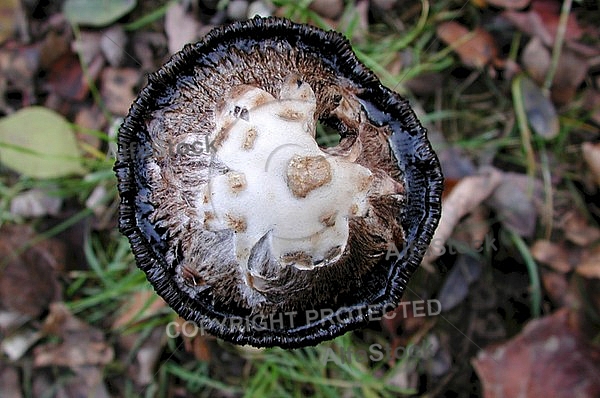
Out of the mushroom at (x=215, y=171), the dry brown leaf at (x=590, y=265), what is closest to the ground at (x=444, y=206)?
the dry brown leaf at (x=590, y=265)

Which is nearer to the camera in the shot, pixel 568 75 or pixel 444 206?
pixel 444 206

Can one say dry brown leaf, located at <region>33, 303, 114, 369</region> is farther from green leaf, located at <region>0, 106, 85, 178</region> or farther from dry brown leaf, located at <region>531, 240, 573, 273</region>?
dry brown leaf, located at <region>531, 240, 573, 273</region>

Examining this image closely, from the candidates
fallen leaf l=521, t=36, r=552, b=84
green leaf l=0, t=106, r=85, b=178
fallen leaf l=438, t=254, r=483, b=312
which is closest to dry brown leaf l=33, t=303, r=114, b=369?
green leaf l=0, t=106, r=85, b=178

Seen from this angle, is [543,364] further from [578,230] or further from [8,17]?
[8,17]

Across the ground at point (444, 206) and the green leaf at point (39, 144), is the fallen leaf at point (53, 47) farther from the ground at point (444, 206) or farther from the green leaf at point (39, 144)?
the green leaf at point (39, 144)

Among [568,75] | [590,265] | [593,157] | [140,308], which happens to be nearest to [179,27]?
[140,308]

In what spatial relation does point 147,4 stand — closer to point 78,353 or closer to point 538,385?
point 78,353
